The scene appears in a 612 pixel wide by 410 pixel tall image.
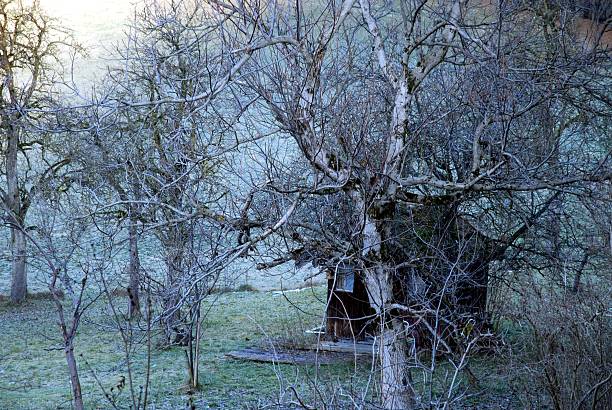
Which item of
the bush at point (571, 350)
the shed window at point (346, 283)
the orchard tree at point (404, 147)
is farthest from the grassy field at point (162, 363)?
the bush at point (571, 350)

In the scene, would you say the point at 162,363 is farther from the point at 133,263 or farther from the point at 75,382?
the point at 75,382

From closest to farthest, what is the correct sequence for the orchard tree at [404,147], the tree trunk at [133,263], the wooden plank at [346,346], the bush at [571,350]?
the bush at [571,350]
the orchard tree at [404,147]
the tree trunk at [133,263]
the wooden plank at [346,346]

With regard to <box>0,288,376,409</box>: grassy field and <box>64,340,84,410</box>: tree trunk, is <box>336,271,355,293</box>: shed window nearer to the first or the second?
<box>0,288,376,409</box>: grassy field

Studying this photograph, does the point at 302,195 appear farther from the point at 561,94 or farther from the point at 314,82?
the point at 561,94

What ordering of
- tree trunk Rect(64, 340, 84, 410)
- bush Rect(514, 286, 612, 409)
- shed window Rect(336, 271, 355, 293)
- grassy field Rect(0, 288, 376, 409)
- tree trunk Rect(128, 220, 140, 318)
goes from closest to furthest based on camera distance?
bush Rect(514, 286, 612, 409), tree trunk Rect(64, 340, 84, 410), tree trunk Rect(128, 220, 140, 318), grassy field Rect(0, 288, 376, 409), shed window Rect(336, 271, 355, 293)

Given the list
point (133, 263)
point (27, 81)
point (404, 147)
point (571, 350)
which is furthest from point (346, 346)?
point (27, 81)

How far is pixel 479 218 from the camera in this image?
37.6 ft

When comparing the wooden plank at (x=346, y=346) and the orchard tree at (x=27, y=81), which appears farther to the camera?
the orchard tree at (x=27, y=81)

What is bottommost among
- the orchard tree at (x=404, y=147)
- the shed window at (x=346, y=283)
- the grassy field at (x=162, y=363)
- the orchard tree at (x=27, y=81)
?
the grassy field at (x=162, y=363)

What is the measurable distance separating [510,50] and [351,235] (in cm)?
306

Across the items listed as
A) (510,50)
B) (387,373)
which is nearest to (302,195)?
(387,373)

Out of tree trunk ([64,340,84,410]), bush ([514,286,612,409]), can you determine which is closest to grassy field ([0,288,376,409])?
tree trunk ([64,340,84,410])

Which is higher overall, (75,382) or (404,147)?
(404,147)

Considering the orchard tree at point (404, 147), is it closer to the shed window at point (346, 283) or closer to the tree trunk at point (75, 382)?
the tree trunk at point (75, 382)
